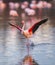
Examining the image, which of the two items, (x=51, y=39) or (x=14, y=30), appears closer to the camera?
(x=51, y=39)

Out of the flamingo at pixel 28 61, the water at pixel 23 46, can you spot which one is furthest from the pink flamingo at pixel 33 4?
the flamingo at pixel 28 61

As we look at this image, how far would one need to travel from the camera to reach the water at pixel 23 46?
307 inches

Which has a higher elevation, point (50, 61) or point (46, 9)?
point (46, 9)

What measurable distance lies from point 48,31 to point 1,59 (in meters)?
3.31

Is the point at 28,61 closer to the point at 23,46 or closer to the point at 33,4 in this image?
the point at 23,46

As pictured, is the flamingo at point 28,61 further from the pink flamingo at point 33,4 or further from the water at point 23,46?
the pink flamingo at point 33,4

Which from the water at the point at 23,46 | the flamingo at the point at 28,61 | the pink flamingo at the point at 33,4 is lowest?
the flamingo at the point at 28,61

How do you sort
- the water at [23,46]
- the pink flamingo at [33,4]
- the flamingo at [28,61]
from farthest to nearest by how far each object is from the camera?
the pink flamingo at [33,4], the water at [23,46], the flamingo at [28,61]

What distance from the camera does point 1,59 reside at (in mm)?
7797

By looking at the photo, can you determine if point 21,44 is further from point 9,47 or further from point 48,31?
point 48,31

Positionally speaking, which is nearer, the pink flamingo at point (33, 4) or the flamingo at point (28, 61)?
the flamingo at point (28, 61)

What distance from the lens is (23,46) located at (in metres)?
9.05

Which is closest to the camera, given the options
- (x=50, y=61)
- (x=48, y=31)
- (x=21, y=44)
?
(x=50, y=61)

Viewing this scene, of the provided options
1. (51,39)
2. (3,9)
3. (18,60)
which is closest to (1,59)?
(18,60)
